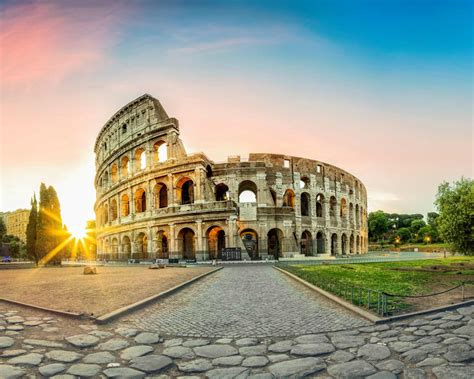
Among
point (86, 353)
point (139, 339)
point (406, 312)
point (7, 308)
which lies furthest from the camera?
point (7, 308)

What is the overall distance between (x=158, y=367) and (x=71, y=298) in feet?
20.4

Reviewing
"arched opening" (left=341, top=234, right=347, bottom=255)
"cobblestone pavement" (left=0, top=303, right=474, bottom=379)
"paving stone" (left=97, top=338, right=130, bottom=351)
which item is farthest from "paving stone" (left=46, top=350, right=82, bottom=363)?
"arched opening" (left=341, top=234, right=347, bottom=255)

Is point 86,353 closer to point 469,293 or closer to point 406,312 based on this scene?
point 406,312

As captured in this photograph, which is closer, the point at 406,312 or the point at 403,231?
the point at 406,312

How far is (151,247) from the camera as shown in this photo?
34.3 m

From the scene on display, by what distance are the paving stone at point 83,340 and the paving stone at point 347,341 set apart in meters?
3.81

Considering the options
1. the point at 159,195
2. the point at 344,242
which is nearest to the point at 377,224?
the point at 344,242

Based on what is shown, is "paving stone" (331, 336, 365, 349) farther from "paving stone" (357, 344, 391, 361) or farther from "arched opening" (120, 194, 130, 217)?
"arched opening" (120, 194, 130, 217)

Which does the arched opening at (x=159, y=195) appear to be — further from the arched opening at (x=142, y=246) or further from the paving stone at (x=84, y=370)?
the paving stone at (x=84, y=370)

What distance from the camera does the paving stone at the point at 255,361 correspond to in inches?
163

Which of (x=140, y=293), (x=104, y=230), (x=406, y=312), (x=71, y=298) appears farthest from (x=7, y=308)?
(x=104, y=230)

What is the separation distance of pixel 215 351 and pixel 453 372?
2989 mm

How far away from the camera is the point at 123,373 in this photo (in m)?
3.88

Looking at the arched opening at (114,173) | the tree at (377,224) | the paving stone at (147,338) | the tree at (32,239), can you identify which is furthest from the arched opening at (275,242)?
the tree at (377,224)
